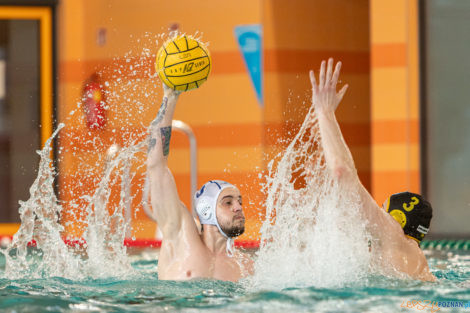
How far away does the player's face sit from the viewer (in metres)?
3.76

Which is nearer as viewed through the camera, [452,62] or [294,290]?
[294,290]

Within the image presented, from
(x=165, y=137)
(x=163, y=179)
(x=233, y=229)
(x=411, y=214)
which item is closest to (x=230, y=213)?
(x=233, y=229)

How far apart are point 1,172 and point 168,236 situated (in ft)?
14.6

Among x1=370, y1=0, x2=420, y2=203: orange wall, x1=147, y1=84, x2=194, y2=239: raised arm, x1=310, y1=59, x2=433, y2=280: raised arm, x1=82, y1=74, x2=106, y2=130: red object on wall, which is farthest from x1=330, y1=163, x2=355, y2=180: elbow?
x1=82, y1=74, x2=106, y2=130: red object on wall

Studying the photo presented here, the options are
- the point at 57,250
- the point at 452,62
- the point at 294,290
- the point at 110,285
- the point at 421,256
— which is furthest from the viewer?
the point at 452,62

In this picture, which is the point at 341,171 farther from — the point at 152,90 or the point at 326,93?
the point at 152,90

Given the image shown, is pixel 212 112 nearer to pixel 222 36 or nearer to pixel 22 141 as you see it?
pixel 222 36

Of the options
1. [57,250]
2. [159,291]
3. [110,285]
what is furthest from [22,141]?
[159,291]

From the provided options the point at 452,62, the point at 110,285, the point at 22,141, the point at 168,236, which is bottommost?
the point at 110,285

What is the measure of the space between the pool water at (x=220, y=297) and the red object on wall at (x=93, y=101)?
367cm

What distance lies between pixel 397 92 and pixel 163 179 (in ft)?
13.5

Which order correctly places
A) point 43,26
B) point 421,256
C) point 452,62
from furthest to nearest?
point 43,26 < point 452,62 < point 421,256

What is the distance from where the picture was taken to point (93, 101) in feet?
24.8

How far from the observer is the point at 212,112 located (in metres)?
7.58
